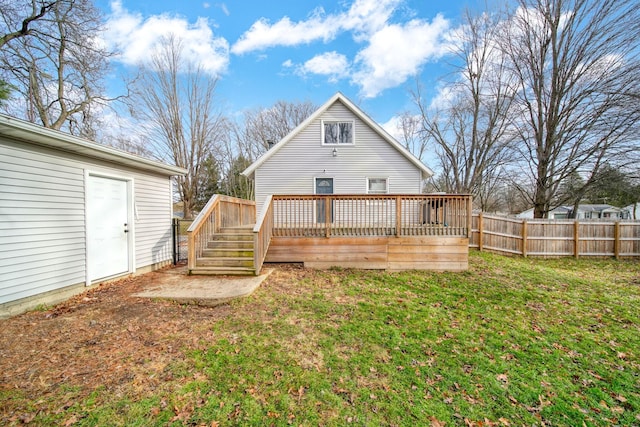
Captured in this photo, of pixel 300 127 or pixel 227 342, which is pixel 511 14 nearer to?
pixel 300 127

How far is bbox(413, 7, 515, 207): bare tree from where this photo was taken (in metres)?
14.8

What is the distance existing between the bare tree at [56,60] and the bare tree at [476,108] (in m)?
18.9

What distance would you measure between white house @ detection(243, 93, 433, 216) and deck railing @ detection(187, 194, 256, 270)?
1.98 metres

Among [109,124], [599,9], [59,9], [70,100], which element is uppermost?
[599,9]

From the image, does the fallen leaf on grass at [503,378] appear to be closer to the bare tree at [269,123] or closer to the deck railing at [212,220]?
the deck railing at [212,220]

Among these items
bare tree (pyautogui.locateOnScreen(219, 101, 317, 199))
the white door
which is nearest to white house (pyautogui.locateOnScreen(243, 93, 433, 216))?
the white door

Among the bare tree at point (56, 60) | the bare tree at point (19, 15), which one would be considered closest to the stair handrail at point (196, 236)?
the bare tree at point (56, 60)

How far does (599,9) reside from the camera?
11.0 meters

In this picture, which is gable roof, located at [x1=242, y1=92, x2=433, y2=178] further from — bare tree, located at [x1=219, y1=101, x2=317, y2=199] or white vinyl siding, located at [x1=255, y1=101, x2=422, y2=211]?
bare tree, located at [x1=219, y1=101, x2=317, y2=199]

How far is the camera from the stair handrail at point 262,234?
565 cm

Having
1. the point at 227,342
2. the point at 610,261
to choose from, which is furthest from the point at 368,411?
the point at 610,261

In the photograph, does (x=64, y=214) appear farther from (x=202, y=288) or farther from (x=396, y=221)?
(x=396, y=221)

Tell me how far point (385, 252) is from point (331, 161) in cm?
493

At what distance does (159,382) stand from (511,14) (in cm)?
1970
